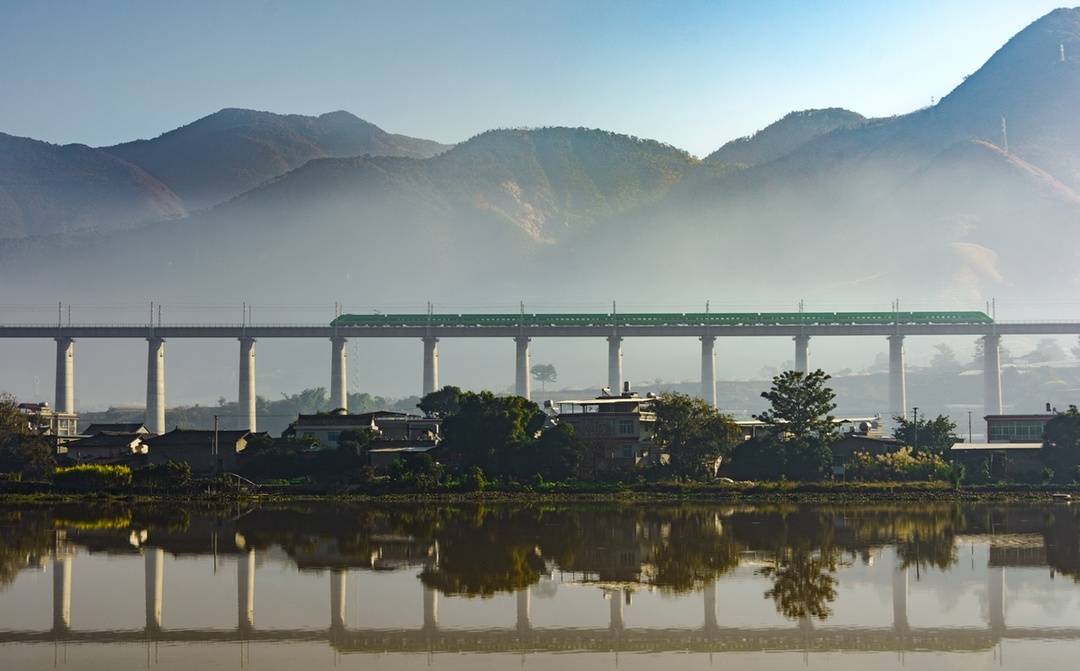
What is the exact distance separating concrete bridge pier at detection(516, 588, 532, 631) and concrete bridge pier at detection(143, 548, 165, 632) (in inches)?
380

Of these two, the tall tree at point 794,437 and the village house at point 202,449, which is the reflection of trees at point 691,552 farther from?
the village house at point 202,449

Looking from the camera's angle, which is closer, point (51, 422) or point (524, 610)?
point (524, 610)

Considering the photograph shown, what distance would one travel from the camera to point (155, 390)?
146m

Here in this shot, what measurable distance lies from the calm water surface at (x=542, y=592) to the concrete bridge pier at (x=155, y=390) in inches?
3360

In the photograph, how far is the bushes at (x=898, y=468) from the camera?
7294 cm

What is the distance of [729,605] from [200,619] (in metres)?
14.9

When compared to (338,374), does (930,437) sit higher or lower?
lower

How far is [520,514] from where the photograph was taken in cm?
6172

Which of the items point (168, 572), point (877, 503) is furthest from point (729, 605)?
point (877, 503)

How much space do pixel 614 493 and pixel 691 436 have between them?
7446 mm

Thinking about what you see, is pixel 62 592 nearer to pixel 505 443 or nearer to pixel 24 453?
pixel 505 443

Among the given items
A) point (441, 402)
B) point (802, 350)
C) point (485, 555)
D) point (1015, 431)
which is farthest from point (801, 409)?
point (802, 350)

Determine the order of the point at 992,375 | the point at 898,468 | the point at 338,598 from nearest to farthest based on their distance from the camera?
the point at 338,598 < the point at 898,468 < the point at 992,375

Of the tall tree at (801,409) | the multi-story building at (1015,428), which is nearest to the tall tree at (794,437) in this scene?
the tall tree at (801,409)
